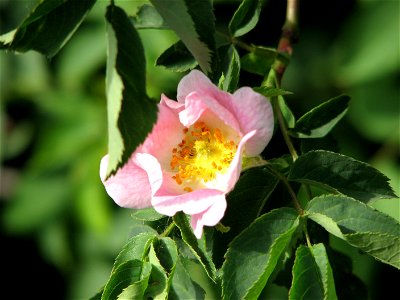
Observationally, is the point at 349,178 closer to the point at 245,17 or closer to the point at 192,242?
the point at 192,242

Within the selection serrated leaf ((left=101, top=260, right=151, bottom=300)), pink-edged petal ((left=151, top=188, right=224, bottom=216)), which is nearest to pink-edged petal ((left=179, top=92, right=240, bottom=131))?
pink-edged petal ((left=151, top=188, right=224, bottom=216))

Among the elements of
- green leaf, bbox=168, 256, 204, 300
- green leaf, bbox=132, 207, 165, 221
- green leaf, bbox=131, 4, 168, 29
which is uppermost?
green leaf, bbox=131, 4, 168, 29

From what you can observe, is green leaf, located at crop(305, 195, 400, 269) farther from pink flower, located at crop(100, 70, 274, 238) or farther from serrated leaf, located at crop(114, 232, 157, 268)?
serrated leaf, located at crop(114, 232, 157, 268)

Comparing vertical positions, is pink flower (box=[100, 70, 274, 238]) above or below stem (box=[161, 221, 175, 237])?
above

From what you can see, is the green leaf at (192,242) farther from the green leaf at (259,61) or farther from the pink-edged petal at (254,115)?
the green leaf at (259,61)


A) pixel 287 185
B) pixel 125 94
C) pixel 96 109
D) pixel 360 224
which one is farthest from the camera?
pixel 96 109

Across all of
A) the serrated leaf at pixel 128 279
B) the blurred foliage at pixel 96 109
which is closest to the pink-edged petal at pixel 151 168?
the serrated leaf at pixel 128 279

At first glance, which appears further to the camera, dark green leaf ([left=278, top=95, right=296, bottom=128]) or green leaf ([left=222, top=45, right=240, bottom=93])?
dark green leaf ([left=278, top=95, right=296, bottom=128])

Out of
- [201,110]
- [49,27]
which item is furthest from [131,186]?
[49,27]
